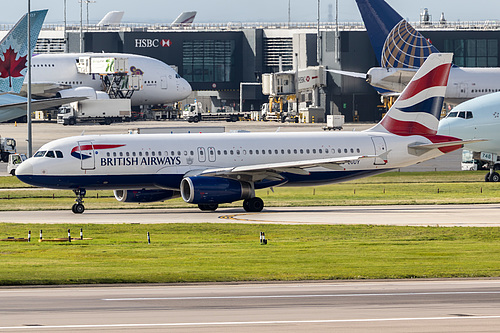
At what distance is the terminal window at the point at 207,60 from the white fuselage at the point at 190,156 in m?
111

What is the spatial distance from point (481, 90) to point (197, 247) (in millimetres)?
71722

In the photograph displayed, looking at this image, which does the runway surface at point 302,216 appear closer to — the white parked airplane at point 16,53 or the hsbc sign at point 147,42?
the white parked airplane at point 16,53

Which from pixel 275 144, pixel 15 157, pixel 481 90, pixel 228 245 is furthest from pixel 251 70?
pixel 228 245

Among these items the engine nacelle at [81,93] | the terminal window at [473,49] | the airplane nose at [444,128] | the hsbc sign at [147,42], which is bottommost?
the airplane nose at [444,128]

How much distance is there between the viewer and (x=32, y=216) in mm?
41500

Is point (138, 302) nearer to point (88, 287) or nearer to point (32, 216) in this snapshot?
point (88, 287)

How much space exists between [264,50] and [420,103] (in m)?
110

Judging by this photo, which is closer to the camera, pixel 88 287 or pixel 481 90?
pixel 88 287

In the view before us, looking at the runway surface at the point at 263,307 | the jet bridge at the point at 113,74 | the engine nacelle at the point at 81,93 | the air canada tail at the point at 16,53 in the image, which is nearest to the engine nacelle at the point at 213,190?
the runway surface at the point at 263,307

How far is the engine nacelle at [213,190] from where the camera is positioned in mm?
42094

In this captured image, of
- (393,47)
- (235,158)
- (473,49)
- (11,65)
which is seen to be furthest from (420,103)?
(473,49)

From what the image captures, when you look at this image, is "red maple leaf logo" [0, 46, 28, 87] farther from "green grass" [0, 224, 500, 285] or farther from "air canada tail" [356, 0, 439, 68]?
"air canada tail" [356, 0, 439, 68]

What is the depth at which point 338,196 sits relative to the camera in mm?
50000

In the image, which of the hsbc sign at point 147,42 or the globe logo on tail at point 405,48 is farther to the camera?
the hsbc sign at point 147,42
